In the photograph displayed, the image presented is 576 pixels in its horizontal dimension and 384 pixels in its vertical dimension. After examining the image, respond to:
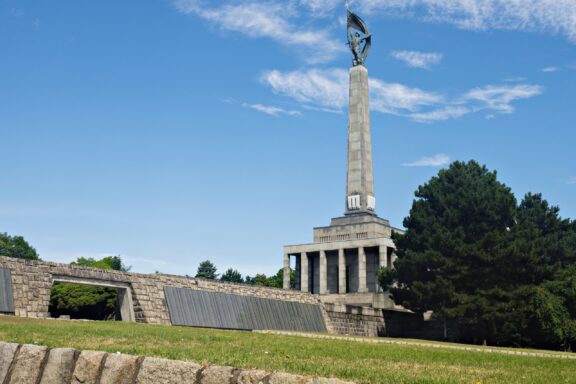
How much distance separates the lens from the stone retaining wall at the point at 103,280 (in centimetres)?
3059

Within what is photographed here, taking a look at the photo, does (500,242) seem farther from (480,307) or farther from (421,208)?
(421,208)

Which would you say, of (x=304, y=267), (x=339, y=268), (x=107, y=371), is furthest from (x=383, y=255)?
(x=107, y=371)

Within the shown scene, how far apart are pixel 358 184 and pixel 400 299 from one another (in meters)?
20.3

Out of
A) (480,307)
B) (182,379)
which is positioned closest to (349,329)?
(480,307)

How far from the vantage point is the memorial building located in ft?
209

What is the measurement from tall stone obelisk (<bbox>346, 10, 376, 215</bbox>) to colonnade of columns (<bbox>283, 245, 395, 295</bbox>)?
15.3ft

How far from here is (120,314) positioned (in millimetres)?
35344

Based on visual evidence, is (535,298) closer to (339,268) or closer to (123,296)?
(123,296)

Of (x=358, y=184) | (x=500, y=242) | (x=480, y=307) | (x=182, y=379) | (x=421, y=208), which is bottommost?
(x=182, y=379)

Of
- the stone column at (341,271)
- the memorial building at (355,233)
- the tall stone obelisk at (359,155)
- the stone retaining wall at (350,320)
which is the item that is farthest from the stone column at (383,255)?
the stone retaining wall at (350,320)

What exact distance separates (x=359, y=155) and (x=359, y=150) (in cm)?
52

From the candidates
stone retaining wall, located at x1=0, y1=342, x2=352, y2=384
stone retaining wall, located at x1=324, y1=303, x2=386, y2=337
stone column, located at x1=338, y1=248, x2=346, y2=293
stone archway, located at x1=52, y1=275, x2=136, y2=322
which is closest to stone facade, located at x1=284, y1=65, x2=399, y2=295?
stone column, located at x1=338, y1=248, x2=346, y2=293

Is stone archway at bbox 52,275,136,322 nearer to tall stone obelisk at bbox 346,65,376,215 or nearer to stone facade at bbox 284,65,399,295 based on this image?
stone facade at bbox 284,65,399,295

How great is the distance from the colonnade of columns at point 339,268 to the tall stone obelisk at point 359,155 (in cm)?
467
